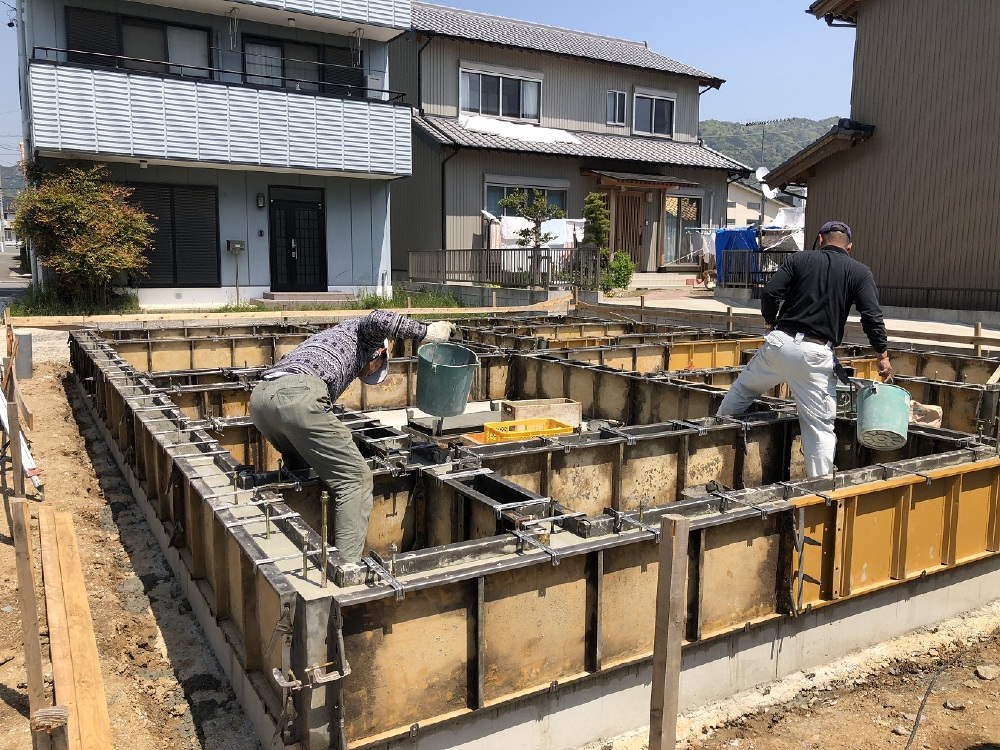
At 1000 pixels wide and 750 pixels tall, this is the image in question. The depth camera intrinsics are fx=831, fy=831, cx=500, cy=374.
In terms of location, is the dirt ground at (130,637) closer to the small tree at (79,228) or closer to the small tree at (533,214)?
the small tree at (79,228)

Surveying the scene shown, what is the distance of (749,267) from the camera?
22688mm

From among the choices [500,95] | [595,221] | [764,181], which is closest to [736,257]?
[764,181]

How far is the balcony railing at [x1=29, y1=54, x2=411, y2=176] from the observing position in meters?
16.6

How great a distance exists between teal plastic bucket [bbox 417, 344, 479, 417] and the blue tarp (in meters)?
17.8

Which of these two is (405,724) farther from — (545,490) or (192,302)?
(192,302)

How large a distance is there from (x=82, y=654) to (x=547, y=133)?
24.3 meters

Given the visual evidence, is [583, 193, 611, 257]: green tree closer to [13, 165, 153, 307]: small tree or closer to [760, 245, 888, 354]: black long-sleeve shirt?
[13, 165, 153, 307]: small tree

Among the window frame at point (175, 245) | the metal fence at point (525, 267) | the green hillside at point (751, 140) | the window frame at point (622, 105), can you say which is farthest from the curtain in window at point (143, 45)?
the green hillside at point (751, 140)

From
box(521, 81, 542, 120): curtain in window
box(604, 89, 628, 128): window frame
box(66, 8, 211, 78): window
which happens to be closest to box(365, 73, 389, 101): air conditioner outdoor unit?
box(66, 8, 211, 78): window

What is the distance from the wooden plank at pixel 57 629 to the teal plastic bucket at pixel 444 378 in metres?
2.67

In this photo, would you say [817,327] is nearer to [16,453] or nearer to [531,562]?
[531,562]

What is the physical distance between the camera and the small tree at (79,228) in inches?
649

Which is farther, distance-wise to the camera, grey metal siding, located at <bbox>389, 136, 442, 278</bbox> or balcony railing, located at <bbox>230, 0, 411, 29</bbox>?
grey metal siding, located at <bbox>389, 136, 442, 278</bbox>

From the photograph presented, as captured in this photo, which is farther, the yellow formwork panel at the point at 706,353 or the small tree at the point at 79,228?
the small tree at the point at 79,228
